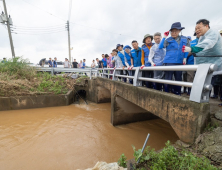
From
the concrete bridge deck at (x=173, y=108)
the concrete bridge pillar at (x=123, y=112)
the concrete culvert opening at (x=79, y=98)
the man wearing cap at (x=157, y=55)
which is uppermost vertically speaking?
the man wearing cap at (x=157, y=55)

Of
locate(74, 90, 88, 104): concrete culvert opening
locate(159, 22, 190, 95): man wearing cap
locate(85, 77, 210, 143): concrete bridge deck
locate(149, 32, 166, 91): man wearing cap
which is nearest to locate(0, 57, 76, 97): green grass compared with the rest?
locate(74, 90, 88, 104): concrete culvert opening

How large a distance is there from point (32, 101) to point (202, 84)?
25.6ft

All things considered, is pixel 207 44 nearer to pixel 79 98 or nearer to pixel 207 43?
pixel 207 43

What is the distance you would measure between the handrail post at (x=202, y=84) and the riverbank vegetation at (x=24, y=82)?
24.2 ft

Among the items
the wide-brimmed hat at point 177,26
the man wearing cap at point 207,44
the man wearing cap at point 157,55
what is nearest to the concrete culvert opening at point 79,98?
the man wearing cap at point 157,55

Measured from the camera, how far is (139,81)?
341cm

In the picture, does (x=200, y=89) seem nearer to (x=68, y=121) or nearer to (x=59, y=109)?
(x=68, y=121)

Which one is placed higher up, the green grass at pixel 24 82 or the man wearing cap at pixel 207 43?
the man wearing cap at pixel 207 43

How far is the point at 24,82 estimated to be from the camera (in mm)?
7207


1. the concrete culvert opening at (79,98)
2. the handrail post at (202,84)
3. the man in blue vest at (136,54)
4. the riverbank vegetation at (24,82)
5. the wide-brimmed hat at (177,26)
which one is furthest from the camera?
the concrete culvert opening at (79,98)

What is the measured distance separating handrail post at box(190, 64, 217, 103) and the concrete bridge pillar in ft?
11.5

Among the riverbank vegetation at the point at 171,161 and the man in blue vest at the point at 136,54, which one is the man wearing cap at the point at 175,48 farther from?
the riverbank vegetation at the point at 171,161

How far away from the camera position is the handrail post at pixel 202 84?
155 cm

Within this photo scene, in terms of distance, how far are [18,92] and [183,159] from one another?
818 centimetres
